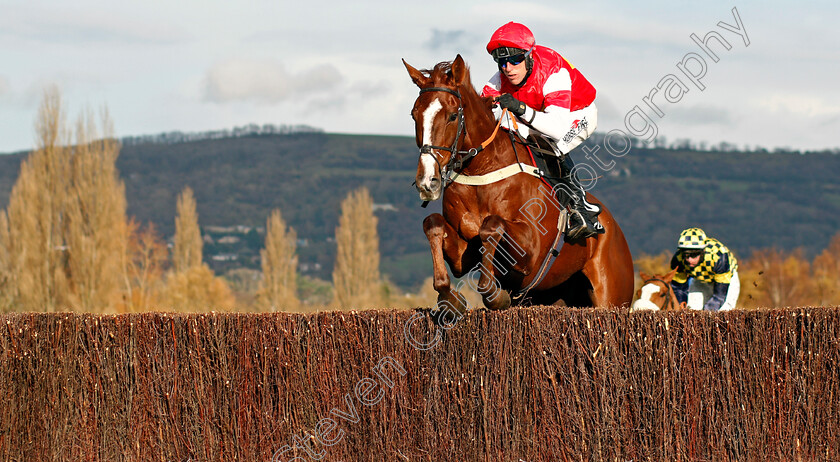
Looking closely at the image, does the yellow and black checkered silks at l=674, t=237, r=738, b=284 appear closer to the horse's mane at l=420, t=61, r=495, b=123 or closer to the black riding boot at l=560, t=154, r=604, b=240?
the black riding boot at l=560, t=154, r=604, b=240

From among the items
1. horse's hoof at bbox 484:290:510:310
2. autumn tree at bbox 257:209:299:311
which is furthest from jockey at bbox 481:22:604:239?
autumn tree at bbox 257:209:299:311

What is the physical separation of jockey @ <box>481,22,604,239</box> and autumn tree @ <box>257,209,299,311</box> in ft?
155

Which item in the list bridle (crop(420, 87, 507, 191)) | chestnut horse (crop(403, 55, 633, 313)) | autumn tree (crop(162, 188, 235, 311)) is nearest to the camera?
bridle (crop(420, 87, 507, 191))

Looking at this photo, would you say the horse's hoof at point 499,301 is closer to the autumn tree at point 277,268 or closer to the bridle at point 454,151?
the bridle at point 454,151

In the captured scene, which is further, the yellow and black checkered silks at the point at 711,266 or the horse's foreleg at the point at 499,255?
the yellow and black checkered silks at the point at 711,266

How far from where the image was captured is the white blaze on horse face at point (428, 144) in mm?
5125

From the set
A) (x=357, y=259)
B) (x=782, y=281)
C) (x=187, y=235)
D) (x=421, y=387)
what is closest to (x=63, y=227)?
(x=357, y=259)

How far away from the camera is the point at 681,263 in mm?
8633

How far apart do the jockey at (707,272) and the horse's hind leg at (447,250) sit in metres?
3.43

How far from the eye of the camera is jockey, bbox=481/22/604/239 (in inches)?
238

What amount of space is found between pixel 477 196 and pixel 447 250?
1.33ft

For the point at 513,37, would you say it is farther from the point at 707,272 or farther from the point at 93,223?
the point at 93,223

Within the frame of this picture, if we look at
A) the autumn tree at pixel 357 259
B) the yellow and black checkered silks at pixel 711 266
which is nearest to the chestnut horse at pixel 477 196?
the yellow and black checkered silks at pixel 711 266

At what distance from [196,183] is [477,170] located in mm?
108250
